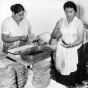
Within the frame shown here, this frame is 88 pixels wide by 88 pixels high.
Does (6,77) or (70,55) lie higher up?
(6,77)

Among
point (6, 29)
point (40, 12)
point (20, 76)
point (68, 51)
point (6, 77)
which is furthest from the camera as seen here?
point (40, 12)

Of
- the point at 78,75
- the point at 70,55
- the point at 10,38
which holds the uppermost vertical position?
the point at 10,38

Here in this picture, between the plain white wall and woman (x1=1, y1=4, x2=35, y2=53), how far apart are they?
0.96 metres

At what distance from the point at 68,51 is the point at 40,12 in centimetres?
183

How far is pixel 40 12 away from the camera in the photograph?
13.5 ft

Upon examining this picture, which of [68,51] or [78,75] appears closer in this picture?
[68,51]

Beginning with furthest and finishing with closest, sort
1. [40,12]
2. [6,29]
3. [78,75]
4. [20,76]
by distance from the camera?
[40,12] → [78,75] → [6,29] → [20,76]

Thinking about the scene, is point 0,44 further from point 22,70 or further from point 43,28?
point 22,70

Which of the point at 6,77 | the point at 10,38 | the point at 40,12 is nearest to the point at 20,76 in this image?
the point at 6,77

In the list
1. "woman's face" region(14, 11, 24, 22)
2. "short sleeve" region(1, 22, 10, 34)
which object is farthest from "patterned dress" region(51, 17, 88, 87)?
"short sleeve" region(1, 22, 10, 34)

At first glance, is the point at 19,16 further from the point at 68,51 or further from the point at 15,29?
the point at 68,51

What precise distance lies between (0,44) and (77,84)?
2009 millimetres

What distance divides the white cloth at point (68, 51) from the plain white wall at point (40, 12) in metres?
1.46

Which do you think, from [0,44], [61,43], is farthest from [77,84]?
[0,44]
